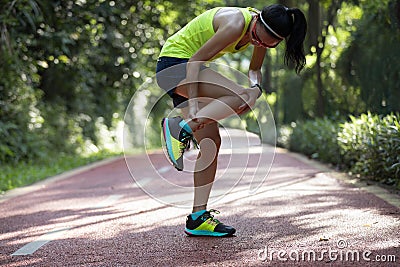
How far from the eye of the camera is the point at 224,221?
19.0 feet

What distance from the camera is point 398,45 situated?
9.88m

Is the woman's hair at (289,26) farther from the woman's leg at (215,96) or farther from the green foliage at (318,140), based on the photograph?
the green foliage at (318,140)

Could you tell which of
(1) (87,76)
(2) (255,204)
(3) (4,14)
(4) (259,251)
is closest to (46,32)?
(3) (4,14)

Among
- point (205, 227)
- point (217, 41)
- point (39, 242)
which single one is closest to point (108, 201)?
point (39, 242)

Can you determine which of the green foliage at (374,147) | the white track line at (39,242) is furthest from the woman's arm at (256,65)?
the green foliage at (374,147)

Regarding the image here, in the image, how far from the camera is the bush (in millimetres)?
7766

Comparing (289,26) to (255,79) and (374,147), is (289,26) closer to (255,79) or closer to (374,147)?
(255,79)

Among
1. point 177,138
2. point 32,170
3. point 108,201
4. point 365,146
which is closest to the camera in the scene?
point 177,138

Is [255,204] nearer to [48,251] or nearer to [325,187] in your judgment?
[325,187]

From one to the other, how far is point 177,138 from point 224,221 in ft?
4.65

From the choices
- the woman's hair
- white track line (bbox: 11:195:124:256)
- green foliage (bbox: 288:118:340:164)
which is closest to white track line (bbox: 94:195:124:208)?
white track line (bbox: 11:195:124:256)

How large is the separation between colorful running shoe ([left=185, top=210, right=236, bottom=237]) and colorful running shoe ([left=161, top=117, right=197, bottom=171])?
1.66 feet

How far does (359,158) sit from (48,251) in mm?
5940

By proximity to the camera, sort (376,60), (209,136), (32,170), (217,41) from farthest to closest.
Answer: (32,170) < (376,60) < (209,136) < (217,41)
